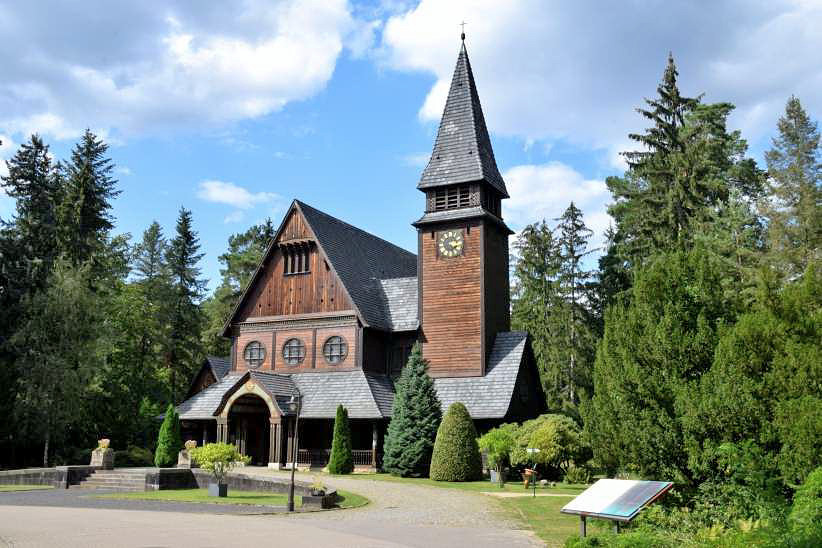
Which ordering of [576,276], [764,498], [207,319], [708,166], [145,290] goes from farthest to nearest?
[207,319], [145,290], [576,276], [708,166], [764,498]

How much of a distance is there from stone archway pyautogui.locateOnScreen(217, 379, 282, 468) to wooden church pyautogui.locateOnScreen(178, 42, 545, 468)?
0.07 m

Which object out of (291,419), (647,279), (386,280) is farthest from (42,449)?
(647,279)

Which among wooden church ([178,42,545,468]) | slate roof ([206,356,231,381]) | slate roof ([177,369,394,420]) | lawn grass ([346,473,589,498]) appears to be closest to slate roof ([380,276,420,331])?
wooden church ([178,42,545,468])

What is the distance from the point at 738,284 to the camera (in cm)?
3164

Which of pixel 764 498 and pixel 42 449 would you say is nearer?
pixel 764 498

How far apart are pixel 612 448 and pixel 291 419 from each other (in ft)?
67.6

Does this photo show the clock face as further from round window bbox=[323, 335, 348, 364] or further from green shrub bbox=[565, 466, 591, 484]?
green shrub bbox=[565, 466, 591, 484]

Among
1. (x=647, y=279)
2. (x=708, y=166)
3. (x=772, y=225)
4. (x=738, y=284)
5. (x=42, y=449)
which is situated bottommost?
Answer: (x=42, y=449)

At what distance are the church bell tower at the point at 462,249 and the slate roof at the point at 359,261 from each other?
2.72 meters

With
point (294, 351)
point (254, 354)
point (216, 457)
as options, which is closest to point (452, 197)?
point (294, 351)

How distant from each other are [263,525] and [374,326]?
20.3 metres

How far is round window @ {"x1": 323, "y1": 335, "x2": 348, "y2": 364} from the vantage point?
36.7 m

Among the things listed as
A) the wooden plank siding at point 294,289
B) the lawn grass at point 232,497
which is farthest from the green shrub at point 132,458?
the lawn grass at point 232,497

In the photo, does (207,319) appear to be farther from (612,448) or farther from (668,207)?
(612,448)
